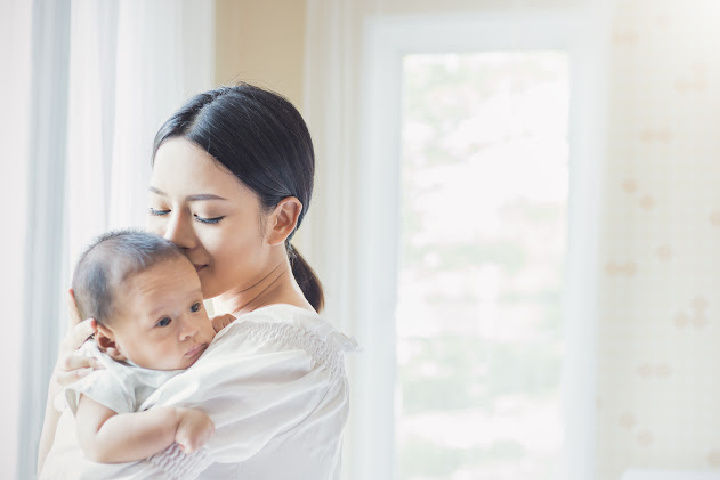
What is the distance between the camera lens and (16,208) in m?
1.38

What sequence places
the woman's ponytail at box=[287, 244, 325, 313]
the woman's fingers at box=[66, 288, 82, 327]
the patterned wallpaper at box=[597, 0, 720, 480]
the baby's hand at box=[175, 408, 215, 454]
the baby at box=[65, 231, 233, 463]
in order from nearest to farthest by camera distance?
the baby's hand at box=[175, 408, 215, 454] < the baby at box=[65, 231, 233, 463] < the woman's fingers at box=[66, 288, 82, 327] < the woman's ponytail at box=[287, 244, 325, 313] < the patterned wallpaper at box=[597, 0, 720, 480]

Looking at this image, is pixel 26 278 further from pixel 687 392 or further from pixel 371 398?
pixel 687 392

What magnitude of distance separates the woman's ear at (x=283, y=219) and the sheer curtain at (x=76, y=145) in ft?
2.13

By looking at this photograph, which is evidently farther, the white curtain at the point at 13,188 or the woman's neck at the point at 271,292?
the white curtain at the point at 13,188

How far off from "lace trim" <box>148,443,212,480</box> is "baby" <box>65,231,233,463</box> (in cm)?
7

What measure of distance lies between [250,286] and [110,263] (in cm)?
19

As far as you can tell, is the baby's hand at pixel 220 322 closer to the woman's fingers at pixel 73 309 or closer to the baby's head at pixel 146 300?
the baby's head at pixel 146 300

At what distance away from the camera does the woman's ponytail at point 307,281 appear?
4.04ft

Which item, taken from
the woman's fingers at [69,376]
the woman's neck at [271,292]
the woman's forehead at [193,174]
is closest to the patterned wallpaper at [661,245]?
the woman's neck at [271,292]

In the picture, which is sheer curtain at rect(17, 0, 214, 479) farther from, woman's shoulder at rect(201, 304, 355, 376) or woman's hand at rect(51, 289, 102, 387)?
woman's shoulder at rect(201, 304, 355, 376)

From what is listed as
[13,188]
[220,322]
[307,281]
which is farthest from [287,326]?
[13,188]

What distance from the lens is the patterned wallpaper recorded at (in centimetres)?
245

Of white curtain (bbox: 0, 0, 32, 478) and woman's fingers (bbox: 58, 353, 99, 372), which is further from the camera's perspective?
white curtain (bbox: 0, 0, 32, 478)

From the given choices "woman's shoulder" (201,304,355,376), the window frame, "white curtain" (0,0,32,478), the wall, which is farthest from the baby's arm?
the wall
